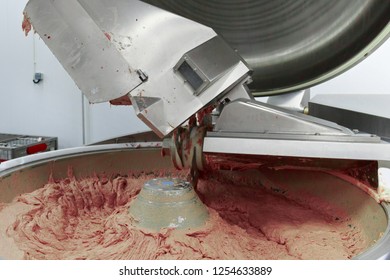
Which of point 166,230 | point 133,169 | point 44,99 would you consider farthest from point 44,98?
point 166,230

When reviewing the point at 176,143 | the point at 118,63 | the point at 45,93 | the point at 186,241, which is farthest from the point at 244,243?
the point at 45,93

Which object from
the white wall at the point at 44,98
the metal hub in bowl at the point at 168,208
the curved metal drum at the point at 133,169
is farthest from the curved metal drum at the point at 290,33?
the white wall at the point at 44,98

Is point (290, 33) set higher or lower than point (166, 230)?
higher

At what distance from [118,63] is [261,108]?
0.32 meters

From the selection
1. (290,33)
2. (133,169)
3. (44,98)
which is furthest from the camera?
(44,98)

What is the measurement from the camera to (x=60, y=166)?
1.21 meters

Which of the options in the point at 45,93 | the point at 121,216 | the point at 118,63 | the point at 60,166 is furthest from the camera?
the point at 45,93

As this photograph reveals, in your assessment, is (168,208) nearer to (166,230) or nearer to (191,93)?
(166,230)

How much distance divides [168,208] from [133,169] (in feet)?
1.41

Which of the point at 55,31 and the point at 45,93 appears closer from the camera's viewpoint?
the point at 55,31

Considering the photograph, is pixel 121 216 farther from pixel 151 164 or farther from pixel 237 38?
pixel 237 38

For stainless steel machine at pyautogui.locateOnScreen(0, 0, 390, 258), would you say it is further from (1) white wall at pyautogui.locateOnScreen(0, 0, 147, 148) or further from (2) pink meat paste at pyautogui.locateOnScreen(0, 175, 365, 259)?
(1) white wall at pyautogui.locateOnScreen(0, 0, 147, 148)

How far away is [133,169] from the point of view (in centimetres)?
135

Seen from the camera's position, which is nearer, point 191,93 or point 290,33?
point 191,93
